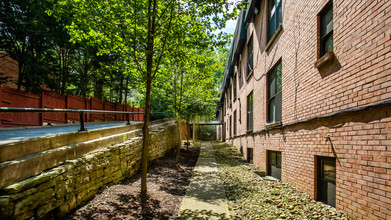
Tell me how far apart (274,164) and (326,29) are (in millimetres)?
4352

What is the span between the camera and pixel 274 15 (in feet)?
24.2

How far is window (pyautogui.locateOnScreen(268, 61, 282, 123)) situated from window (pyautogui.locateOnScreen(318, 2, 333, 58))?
7.69 ft

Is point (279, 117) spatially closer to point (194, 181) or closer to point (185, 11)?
point (194, 181)

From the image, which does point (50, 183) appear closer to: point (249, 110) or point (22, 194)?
point (22, 194)

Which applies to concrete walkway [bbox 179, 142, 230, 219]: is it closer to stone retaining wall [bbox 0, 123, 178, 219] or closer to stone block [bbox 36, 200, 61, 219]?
stone retaining wall [bbox 0, 123, 178, 219]

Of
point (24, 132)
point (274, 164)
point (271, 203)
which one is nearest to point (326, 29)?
point (271, 203)

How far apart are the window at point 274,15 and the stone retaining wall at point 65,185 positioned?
6572 millimetres

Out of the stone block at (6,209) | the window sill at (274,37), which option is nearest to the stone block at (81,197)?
the stone block at (6,209)

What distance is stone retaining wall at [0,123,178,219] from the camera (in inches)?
93.9

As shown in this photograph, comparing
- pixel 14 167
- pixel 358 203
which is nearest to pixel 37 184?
pixel 14 167

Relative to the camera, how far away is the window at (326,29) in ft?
13.0

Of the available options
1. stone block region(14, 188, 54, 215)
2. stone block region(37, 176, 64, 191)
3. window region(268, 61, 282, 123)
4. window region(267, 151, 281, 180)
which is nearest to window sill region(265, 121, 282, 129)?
window region(268, 61, 282, 123)

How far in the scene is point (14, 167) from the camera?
2.52 meters

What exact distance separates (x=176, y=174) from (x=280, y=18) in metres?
6.60
